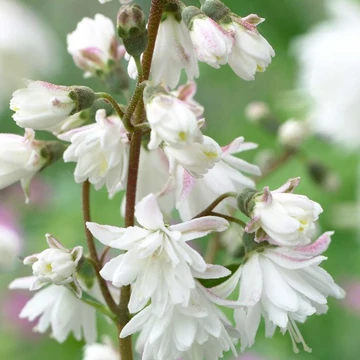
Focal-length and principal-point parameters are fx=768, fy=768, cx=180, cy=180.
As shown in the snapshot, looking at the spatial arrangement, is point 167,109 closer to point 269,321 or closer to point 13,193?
point 269,321

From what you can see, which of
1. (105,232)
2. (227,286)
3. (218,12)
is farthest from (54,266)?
(218,12)

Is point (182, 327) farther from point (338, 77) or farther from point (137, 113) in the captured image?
point (338, 77)

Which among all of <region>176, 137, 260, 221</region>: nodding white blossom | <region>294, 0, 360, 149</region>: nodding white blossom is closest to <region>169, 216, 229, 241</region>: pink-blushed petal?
<region>176, 137, 260, 221</region>: nodding white blossom

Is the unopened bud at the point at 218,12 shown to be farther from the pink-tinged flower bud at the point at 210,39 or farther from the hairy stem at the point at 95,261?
the hairy stem at the point at 95,261

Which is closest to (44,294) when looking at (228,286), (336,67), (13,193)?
(228,286)

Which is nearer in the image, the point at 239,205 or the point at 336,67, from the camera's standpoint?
the point at 239,205

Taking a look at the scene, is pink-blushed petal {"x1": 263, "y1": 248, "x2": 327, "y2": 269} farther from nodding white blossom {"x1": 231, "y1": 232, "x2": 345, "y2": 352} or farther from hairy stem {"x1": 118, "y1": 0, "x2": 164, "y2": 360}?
hairy stem {"x1": 118, "y1": 0, "x2": 164, "y2": 360}
